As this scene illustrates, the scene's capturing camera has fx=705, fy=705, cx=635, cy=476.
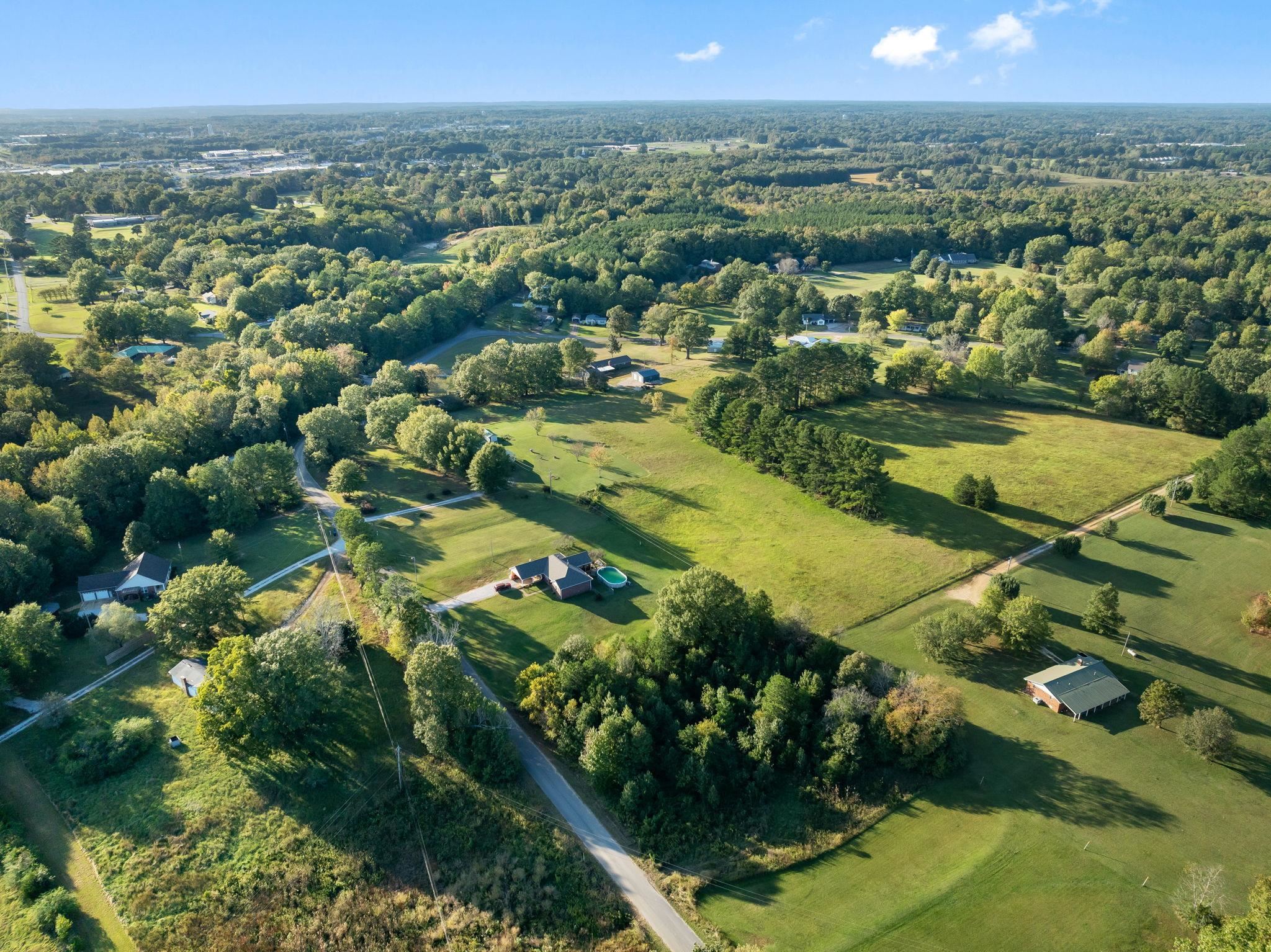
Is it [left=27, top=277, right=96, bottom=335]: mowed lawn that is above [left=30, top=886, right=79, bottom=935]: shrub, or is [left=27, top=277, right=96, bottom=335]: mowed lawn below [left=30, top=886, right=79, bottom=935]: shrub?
above

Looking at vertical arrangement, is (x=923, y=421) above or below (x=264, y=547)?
above

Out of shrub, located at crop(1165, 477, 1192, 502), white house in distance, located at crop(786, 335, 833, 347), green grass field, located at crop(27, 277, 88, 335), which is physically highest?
green grass field, located at crop(27, 277, 88, 335)

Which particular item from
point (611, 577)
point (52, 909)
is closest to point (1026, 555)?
point (611, 577)

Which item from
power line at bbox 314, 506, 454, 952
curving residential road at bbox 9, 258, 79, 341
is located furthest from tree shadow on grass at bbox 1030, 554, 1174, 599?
curving residential road at bbox 9, 258, 79, 341

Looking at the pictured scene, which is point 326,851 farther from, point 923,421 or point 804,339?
point 804,339

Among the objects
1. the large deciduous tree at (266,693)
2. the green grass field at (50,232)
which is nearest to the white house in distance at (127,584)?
the large deciduous tree at (266,693)

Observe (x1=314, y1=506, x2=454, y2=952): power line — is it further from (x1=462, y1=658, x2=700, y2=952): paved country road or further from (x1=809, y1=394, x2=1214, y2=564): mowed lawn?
(x1=809, y1=394, x2=1214, y2=564): mowed lawn
